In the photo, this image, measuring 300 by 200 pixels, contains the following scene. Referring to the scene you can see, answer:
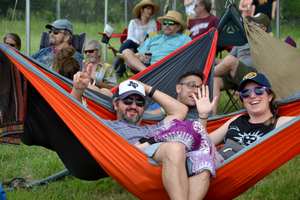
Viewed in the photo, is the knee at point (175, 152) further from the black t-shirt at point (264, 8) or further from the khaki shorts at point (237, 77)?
the black t-shirt at point (264, 8)

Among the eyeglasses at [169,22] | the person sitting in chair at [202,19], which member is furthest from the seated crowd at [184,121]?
the person sitting in chair at [202,19]

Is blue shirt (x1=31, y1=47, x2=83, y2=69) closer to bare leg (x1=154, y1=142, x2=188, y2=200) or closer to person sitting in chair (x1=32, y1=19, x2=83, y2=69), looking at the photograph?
person sitting in chair (x1=32, y1=19, x2=83, y2=69)

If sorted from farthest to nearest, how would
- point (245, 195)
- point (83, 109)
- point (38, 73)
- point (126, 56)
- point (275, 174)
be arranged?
point (126, 56) → point (275, 174) → point (245, 195) → point (38, 73) → point (83, 109)

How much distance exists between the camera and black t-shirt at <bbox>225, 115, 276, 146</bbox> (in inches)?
127

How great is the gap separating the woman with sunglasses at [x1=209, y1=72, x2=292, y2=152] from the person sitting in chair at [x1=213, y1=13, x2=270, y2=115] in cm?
159

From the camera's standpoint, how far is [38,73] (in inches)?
126

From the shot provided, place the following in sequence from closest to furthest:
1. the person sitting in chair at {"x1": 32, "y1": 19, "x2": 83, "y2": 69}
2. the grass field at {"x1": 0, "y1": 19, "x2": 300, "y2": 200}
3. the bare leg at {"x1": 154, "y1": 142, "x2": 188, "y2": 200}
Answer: the bare leg at {"x1": 154, "y1": 142, "x2": 188, "y2": 200} < the grass field at {"x1": 0, "y1": 19, "x2": 300, "y2": 200} < the person sitting in chair at {"x1": 32, "y1": 19, "x2": 83, "y2": 69}

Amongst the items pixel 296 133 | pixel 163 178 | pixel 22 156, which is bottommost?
pixel 22 156

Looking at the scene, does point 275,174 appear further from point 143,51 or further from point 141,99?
point 143,51

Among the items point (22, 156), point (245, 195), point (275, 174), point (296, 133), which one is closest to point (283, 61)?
point (275, 174)

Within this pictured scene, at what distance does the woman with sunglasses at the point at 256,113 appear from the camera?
3238mm

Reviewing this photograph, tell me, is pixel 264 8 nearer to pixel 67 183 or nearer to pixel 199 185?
pixel 67 183

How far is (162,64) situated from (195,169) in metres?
1.36

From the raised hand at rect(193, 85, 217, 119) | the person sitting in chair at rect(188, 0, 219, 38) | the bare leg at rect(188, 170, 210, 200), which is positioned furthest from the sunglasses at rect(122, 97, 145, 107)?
the person sitting in chair at rect(188, 0, 219, 38)
